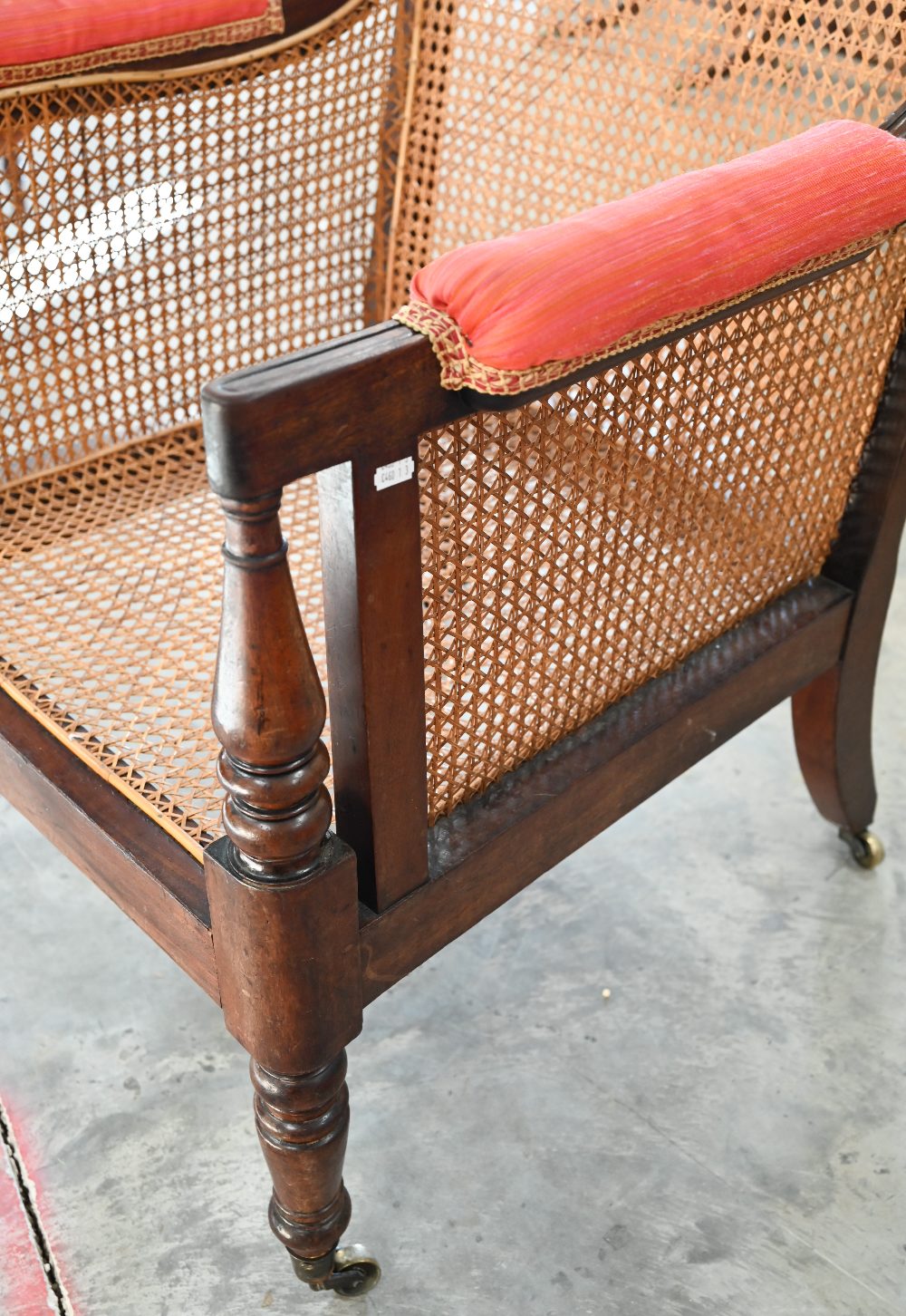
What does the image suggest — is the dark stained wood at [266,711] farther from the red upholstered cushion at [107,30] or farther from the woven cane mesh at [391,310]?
the red upholstered cushion at [107,30]

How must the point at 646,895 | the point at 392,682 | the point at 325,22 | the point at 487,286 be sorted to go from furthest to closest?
the point at 646,895 → the point at 325,22 → the point at 392,682 → the point at 487,286

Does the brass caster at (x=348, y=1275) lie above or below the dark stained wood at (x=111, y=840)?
below

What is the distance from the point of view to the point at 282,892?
0.81m

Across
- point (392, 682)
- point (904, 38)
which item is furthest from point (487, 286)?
point (904, 38)

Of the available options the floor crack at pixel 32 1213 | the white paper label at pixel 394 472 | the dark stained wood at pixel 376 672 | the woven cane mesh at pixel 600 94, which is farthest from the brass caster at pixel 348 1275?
the woven cane mesh at pixel 600 94

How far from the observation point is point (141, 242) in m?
1.32

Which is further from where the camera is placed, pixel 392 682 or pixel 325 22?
pixel 325 22

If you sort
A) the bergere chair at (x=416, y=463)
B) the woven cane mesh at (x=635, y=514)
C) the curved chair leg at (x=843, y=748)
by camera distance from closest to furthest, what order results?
the bergere chair at (x=416, y=463) < the woven cane mesh at (x=635, y=514) < the curved chair leg at (x=843, y=748)

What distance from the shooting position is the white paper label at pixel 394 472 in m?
0.75

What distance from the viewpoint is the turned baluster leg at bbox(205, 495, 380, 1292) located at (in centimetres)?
74

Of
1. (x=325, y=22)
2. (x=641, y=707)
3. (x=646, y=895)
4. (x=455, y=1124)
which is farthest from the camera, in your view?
(x=646, y=895)

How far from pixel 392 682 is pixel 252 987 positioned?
21 centimetres

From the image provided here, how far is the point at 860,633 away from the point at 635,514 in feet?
1.43

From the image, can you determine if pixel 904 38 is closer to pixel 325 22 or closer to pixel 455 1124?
pixel 325 22
